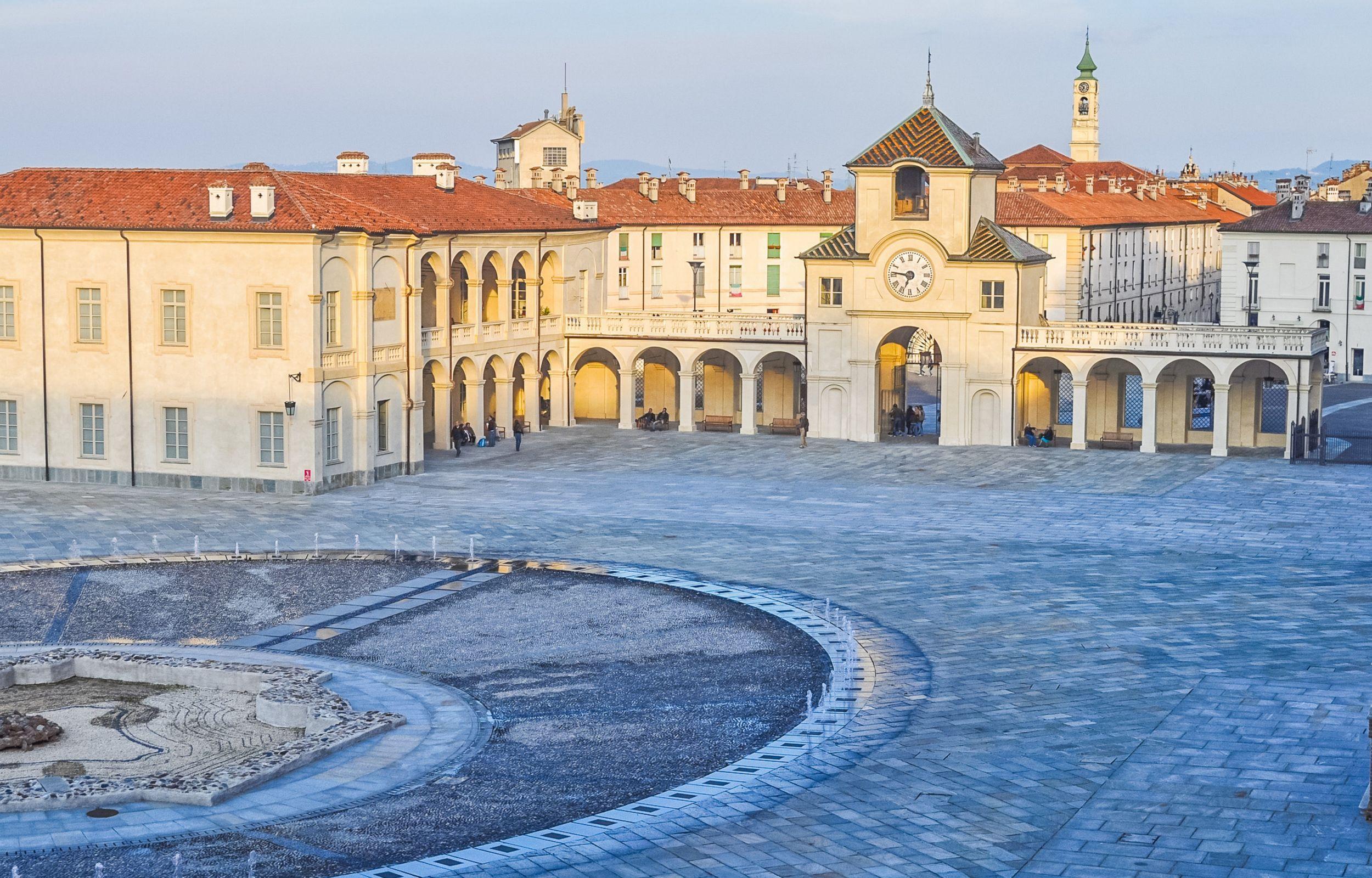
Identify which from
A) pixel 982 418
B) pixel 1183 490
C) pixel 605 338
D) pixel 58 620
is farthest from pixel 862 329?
pixel 58 620

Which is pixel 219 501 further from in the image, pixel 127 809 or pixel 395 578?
pixel 127 809

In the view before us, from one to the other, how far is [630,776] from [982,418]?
43200 millimetres

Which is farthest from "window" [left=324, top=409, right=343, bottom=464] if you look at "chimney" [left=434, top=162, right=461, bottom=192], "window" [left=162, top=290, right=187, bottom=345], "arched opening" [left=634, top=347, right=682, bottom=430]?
"arched opening" [left=634, top=347, right=682, bottom=430]

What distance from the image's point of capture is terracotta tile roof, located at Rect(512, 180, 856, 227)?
10088cm

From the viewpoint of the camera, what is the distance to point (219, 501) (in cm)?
5559

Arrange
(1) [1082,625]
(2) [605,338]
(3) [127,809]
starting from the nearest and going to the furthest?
1. (3) [127,809]
2. (1) [1082,625]
3. (2) [605,338]

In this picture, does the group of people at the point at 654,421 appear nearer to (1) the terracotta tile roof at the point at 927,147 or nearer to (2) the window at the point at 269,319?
(1) the terracotta tile roof at the point at 927,147

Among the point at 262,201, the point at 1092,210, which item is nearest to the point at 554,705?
the point at 262,201

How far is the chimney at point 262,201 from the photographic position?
5716 centimetres

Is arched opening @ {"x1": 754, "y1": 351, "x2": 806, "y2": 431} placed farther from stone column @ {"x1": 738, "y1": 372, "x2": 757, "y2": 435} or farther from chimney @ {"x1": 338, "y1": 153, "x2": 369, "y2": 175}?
chimney @ {"x1": 338, "y1": 153, "x2": 369, "y2": 175}

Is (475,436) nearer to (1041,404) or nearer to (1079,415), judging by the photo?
(1041,404)

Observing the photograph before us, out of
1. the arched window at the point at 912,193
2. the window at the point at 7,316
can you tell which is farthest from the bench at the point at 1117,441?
the window at the point at 7,316

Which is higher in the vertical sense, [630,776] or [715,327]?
[715,327]

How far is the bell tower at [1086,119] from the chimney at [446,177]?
9431 centimetres
